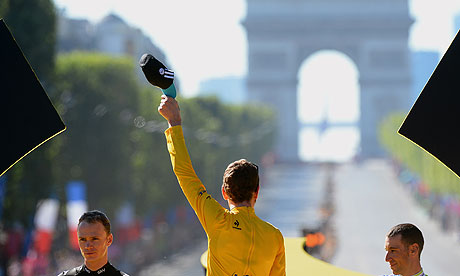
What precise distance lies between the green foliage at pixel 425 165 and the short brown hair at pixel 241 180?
120ft

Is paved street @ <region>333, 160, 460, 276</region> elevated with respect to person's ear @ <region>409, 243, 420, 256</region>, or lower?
lower

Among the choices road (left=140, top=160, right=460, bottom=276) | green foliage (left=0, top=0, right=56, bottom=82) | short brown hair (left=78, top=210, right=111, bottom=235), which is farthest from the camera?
road (left=140, top=160, right=460, bottom=276)

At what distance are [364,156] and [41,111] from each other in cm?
10511

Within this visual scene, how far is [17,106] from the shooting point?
14.4 feet

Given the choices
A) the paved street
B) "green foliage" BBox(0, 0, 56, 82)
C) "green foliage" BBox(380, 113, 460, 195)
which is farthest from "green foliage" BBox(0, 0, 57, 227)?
"green foliage" BBox(380, 113, 460, 195)

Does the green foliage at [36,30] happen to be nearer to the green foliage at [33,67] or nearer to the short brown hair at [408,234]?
the green foliage at [33,67]

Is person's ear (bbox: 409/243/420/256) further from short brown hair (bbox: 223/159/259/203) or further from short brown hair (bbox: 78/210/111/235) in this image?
short brown hair (bbox: 78/210/111/235)

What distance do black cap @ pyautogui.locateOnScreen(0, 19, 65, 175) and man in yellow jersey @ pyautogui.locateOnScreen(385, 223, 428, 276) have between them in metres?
1.73

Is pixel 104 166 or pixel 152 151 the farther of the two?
pixel 152 151

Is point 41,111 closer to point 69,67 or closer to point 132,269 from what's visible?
point 132,269

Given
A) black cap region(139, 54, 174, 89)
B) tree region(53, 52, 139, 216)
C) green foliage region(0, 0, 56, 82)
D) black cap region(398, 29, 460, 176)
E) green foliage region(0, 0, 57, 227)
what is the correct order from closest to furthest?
black cap region(139, 54, 174, 89) < black cap region(398, 29, 460, 176) < green foliage region(0, 0, 57, 227) < green foliage region(0, 0, 56, 82) < tree region(53, 52, 139, 216)

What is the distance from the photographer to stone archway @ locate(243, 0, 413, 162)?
110 meters

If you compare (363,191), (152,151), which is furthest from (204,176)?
(363,191)

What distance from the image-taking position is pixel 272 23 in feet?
367
